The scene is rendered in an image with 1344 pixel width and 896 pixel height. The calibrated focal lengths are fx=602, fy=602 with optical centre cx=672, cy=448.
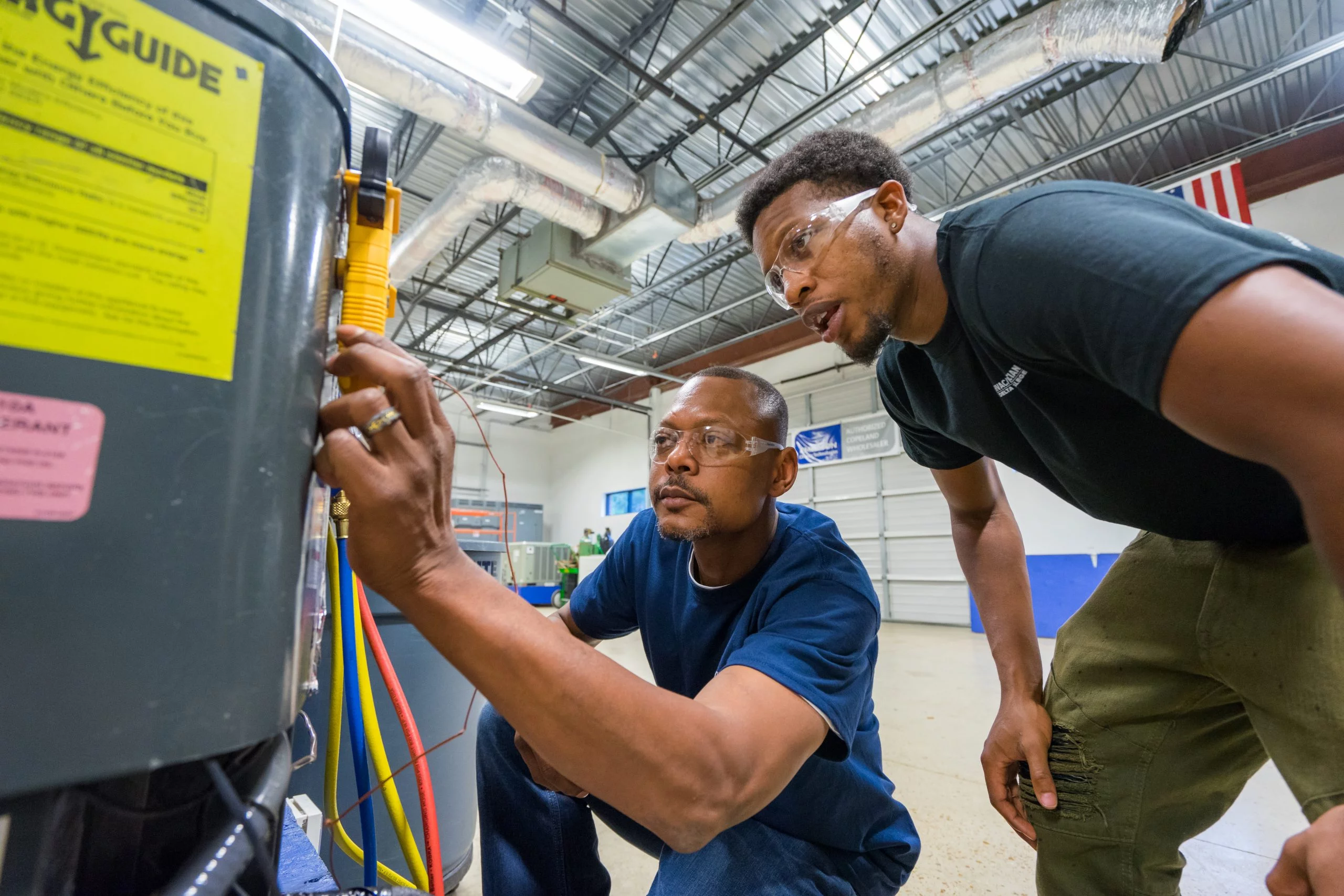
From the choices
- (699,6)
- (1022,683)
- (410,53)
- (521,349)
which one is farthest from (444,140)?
(1022,683)

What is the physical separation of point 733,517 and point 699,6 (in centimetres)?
382

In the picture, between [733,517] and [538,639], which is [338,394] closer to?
[538,639]

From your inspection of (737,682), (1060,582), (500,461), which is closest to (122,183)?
(737,682)

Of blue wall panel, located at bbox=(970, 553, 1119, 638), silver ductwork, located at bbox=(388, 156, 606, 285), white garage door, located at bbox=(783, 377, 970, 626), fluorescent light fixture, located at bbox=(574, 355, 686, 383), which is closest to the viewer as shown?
silver ductwork, located at bbox=(388, 156, 606, 285)

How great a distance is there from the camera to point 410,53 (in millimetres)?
3211

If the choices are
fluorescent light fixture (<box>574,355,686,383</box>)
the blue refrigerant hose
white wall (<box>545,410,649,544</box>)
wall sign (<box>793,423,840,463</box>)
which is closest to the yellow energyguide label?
the blue refrigerant hose

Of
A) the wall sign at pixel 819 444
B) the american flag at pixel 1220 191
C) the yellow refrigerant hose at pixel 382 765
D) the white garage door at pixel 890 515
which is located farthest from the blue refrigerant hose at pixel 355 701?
the wall sign at pixel 819 444

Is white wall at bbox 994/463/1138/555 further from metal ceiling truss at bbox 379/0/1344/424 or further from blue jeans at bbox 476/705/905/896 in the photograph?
blue jeans at bbox 476/705/905/896

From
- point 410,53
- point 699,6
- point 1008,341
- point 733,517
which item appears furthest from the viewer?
point 699,6

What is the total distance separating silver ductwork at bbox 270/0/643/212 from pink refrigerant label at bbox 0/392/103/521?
3.32 m

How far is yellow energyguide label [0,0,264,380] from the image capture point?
312 mm

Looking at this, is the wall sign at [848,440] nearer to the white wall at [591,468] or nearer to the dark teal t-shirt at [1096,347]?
the white wall at [591,468]

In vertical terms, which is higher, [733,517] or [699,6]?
[699,6]

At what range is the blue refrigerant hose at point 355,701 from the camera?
651 millimetres
